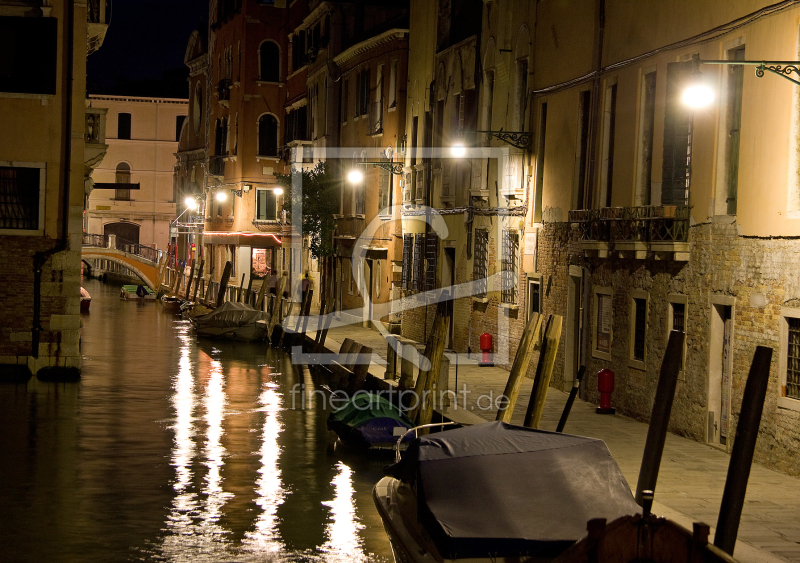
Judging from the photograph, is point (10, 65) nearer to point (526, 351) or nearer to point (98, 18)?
point (98, 18)

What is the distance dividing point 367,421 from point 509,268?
19.1 ft

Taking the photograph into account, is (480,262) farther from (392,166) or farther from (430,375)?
(392,166)

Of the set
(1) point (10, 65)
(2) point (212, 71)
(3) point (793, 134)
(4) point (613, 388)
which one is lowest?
(4) point (613, 388)

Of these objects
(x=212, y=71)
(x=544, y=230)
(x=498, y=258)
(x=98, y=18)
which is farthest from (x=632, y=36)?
(x=212, y=71)

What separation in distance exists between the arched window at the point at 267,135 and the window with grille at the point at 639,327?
97.9 feet

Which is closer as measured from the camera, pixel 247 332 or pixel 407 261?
pixel 407 261

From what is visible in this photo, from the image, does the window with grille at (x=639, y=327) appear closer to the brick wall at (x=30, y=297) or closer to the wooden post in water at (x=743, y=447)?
the wooden post in water at (x=743, y=447)

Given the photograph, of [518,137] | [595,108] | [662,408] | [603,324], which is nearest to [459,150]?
[518,137]

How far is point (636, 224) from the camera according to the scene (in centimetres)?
1398

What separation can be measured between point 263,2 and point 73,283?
25358 millimetres

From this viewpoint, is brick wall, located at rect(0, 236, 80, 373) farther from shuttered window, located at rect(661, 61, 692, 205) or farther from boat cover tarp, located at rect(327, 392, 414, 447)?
shuttered window, located at rect(661, 61, 692, 205)

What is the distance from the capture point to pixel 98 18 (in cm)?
2148

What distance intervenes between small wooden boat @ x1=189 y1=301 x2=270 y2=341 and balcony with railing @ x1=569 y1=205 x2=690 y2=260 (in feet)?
49.5

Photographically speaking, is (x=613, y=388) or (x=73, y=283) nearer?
(x=613, y=388)
